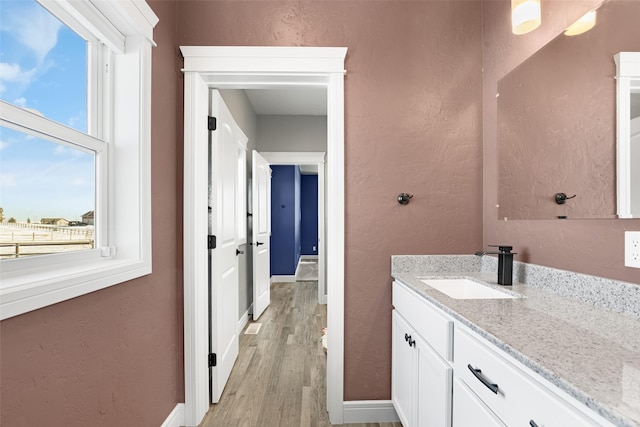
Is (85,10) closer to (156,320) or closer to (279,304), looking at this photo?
(156,320)

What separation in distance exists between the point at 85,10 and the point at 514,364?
70.6 inches

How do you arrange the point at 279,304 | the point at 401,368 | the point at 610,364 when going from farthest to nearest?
the point at 279,304
the point at 401,368
the point at 610,364

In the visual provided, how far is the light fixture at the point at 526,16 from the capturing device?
144 centimetres

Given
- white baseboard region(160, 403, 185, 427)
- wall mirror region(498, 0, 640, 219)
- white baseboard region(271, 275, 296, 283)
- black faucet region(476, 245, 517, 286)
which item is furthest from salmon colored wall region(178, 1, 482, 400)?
white baseboard region(271, 275, 296, 283)

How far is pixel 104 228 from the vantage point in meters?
1.35

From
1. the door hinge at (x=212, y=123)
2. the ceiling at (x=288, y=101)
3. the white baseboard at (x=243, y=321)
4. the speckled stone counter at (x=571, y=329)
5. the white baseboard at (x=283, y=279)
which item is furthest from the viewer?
the white baseboard at (x=283, y=279)

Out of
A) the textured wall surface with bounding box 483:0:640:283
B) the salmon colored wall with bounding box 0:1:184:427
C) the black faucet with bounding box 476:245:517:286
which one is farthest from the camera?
the black faucet with bounding box 476:245:517:286

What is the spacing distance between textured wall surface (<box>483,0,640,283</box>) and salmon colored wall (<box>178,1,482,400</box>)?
0.08 m

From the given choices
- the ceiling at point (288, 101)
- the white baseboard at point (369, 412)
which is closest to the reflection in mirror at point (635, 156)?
the white baseboard at point (369, 412)

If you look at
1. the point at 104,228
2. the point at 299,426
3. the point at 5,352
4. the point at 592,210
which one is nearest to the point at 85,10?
the point at 104,228

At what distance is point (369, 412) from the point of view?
6.10 feet

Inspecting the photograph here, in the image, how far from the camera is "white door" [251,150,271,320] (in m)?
3.63

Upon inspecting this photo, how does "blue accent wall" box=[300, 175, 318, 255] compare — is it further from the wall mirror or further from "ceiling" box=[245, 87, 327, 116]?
the wall mirror

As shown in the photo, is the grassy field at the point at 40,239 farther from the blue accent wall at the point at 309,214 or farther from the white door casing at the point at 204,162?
the blue accent wall at the point at 309,214
